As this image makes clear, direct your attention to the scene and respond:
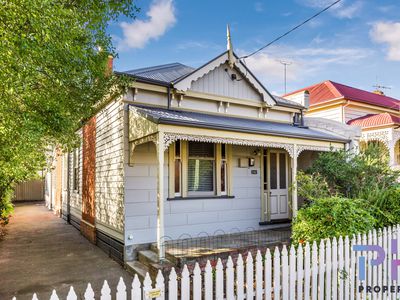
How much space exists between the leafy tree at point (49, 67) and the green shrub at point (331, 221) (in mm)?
5248

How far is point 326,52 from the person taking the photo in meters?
12.0

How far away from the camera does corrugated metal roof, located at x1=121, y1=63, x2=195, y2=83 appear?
8.20 meters

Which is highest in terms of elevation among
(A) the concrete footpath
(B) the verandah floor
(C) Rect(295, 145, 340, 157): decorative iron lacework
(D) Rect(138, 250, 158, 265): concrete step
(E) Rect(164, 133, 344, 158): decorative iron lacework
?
(E) Rect(164, 133, 344, 158): decorative iron lacework

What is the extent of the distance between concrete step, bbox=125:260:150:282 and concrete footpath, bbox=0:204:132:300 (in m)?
0.18

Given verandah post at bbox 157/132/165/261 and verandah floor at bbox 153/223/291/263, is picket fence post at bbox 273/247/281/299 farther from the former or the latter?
verandah post at bbox 157/132/165/261

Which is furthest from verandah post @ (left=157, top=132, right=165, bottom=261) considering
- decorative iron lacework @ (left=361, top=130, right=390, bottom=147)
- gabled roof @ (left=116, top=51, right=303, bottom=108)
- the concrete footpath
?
decorative iron lacework @ (left=361, top=130, right=390, bottom=147)

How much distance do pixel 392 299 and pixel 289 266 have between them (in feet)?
8.05

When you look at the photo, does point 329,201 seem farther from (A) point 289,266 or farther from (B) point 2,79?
(B) point 2,79

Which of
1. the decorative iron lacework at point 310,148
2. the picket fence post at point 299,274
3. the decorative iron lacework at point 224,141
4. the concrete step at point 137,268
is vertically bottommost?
the concrete step at point 137,268

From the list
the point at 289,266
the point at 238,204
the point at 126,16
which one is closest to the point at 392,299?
the point at 289,266

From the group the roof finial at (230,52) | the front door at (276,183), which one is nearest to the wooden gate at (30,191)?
the front door at (276,183)

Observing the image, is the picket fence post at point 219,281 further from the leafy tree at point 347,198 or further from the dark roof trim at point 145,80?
the dark roof trim at point 145,80

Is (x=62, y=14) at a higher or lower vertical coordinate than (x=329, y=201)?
higher

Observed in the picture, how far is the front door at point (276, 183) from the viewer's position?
33.1 ft
